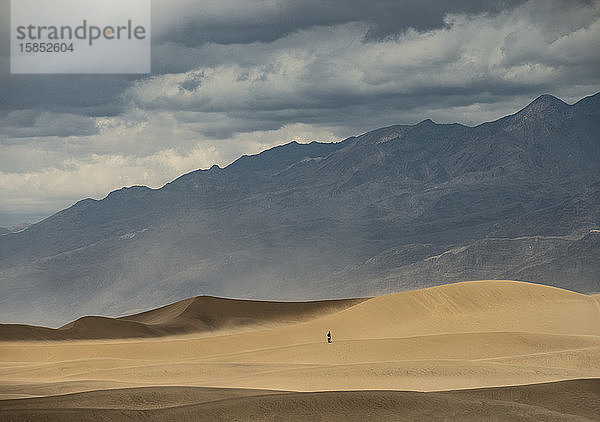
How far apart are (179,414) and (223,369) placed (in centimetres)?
2061

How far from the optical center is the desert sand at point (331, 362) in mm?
21109

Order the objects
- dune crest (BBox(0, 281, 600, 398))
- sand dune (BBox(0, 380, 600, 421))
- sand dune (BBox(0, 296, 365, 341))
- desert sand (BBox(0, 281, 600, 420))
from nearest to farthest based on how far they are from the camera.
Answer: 1. sand dune (BBox(0, 380, 600, 421))
2. desert sand (BBox(0, 281, 600, 420))
3. dune crest (BBox(0, 281, 600, 398))
4. sand dune (BBox(0, 296, 365, 341))

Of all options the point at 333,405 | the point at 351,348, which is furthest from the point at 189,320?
the point at 333,405

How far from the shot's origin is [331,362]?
44.0 metres

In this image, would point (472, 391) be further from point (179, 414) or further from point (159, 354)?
point (159, 354)

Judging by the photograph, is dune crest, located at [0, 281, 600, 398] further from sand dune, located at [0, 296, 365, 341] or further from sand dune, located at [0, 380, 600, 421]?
sand dune, located at [0, 380, 600, 421]

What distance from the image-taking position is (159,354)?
59.8 m

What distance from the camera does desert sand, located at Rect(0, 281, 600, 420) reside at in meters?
21.1

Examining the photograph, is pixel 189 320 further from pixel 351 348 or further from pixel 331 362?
pixel 331 362

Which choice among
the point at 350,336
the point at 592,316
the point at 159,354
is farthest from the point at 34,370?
the point at 592,316

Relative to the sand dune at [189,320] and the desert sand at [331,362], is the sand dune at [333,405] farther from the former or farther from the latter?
the sand dune at [189,320]

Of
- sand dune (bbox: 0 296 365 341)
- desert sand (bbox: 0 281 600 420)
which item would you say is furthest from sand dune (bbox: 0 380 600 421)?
sand dune (bbox: 0 296 365 341)

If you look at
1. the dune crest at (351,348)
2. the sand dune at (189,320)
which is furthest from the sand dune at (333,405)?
the sand dune at (189,320)

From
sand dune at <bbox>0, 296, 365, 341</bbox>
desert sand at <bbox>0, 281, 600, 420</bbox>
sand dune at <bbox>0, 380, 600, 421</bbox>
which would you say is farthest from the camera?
sand dune at <bbox>0, 296, 365, 341</bbox>
